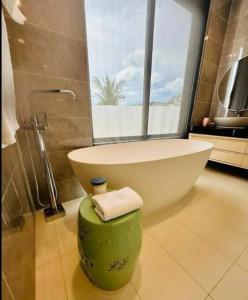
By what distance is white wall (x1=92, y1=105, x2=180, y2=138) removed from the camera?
65.1 inches

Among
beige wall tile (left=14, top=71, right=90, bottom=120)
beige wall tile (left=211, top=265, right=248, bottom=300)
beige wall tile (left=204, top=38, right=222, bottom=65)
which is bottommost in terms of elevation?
beige wall tile (left=211, top=265, right=248, bottom=300)

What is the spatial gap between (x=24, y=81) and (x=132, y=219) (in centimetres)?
135

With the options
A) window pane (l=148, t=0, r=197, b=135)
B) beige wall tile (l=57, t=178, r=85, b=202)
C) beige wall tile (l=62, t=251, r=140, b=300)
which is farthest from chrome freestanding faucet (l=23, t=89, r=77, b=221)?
window pane (l=148, t=0, r=197, b=135)

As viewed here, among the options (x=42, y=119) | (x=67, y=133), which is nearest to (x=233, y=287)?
(x=67, y=133)

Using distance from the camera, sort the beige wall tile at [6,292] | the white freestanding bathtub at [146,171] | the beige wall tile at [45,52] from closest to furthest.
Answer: the beige wall tile at [6,292] < the white freestanding bathtub at [146,171] < the beige wall tile at [45,52]

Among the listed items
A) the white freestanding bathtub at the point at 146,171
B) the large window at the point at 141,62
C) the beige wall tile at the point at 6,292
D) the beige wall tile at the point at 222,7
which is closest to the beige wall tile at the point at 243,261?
the white freestanding bathtub at the point at 146,171

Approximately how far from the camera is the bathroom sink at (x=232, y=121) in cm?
193

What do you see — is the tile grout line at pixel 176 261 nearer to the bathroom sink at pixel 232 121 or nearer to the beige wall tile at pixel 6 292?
the beige wall tile at pixel 6 292

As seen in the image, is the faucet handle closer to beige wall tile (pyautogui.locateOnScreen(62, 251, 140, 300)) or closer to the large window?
the large window

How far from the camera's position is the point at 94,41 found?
1440 mm

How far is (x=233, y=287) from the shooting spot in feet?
2.42

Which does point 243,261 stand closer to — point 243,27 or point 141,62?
point 141,62

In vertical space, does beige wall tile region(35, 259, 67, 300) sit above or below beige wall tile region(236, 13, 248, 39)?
below

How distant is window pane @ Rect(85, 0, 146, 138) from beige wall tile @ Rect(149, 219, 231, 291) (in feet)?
3.88
